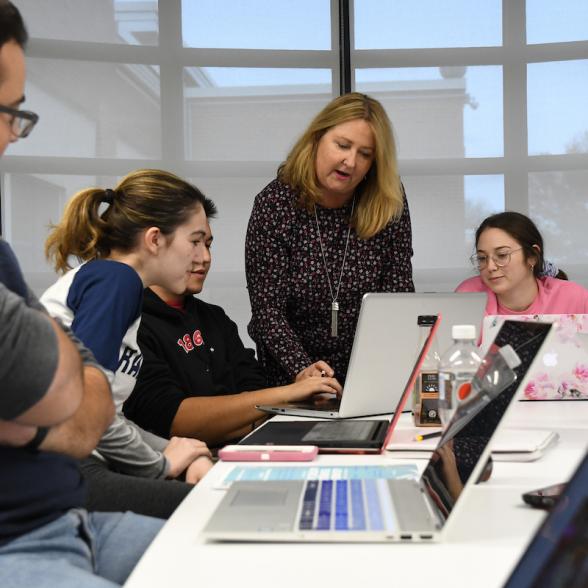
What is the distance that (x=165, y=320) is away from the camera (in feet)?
6.94

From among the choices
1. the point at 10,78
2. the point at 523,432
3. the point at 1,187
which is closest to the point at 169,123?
the point at 1,187

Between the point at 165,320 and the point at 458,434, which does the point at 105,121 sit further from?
the point at 458,434

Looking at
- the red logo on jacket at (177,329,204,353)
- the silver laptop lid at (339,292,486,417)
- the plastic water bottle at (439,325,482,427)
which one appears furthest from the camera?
the red logo on jacket at (177,329,204,353)

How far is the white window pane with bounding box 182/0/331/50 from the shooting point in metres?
3.54

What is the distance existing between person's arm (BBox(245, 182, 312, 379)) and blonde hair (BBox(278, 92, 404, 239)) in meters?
0.07

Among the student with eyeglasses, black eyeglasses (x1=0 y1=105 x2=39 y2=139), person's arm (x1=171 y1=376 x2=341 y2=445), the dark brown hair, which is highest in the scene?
the dark brown hair

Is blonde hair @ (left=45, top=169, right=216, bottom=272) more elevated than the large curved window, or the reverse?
the large curved window

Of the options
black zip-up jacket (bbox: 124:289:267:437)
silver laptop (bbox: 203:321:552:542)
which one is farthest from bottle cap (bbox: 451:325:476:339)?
black zip-up jacket (bbox: 124:289:267:437)

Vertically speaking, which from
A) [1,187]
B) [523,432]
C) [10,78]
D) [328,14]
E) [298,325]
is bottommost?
[523,432]

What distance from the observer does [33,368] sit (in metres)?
0.74

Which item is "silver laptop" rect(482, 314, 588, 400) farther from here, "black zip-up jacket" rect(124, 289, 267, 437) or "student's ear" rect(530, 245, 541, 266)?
"student's ear" rect(530, 245, 541, 266)

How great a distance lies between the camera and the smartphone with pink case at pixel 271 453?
1215mm

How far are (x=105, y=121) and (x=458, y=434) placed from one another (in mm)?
2898

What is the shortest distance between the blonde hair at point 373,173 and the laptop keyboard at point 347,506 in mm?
1442
